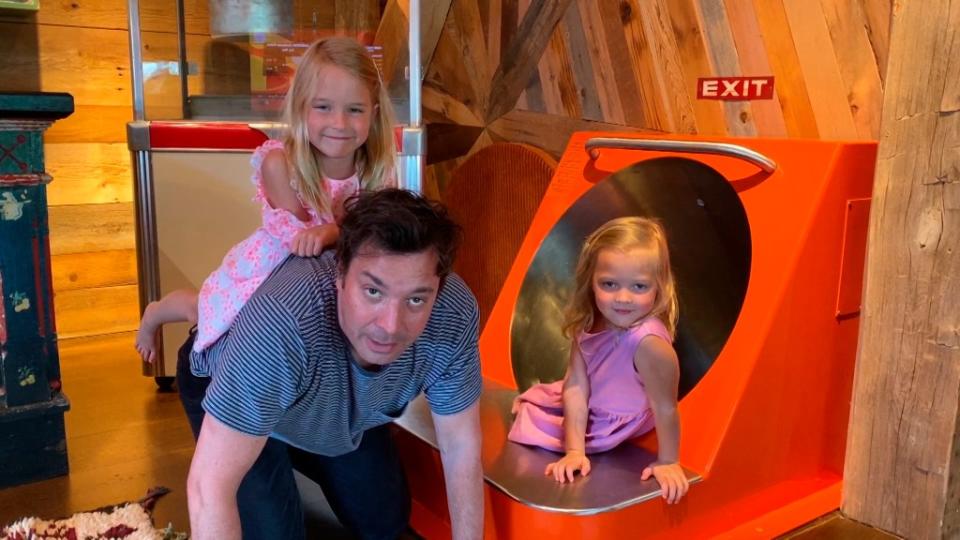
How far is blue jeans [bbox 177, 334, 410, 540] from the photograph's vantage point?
148 centimetres

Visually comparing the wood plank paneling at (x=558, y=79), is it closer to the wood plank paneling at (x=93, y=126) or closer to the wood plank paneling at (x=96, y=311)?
the wood plank paneling at (x=93, y=126)

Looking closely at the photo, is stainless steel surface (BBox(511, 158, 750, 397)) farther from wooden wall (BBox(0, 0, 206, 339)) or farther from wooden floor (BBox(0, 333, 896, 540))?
wooden wall (BBox(0, 0, 206, 339))

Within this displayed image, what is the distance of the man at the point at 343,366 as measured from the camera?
115 centimetres

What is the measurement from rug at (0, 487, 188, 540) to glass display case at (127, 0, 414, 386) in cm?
89

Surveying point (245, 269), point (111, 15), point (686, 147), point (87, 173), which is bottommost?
point (245, 269)

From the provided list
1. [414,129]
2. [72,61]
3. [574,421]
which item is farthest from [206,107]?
[574,421]

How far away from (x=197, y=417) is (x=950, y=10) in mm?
1594

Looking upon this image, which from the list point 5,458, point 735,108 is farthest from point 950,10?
point 5,458

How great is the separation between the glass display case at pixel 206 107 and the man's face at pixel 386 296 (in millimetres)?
1393

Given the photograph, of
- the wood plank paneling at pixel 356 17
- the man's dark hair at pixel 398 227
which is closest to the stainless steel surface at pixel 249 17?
the wood plank paneling at pixel 356 17

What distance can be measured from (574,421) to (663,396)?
0.18m

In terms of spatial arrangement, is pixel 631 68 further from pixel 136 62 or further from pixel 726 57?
pixel 136 62

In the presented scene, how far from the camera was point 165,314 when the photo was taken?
1787 mm

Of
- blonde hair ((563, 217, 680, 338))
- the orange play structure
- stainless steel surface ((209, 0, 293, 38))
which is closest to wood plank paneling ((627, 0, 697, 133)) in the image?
the orange play structure
